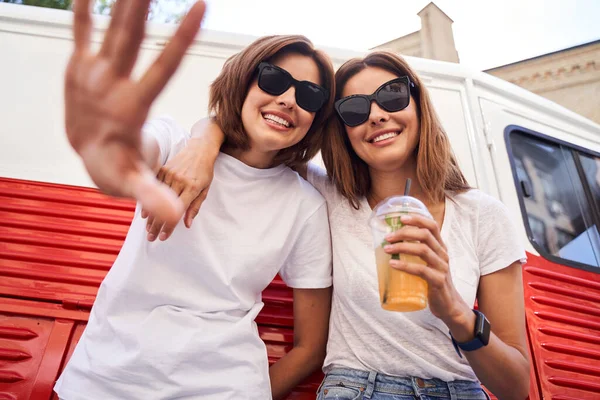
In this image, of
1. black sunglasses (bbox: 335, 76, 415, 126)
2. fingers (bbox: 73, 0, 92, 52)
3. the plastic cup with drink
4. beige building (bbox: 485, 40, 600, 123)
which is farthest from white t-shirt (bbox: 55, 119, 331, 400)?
beige building (bbox: 485, 40, 600, 123)

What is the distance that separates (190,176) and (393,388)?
3.41 feet

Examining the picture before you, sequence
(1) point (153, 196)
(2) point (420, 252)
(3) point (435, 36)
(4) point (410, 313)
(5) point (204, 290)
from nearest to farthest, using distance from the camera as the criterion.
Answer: (1) point (153, 196)
(2) point (420, 252)
(5) point (204, 290)
(4) point (410, 313)
(3) point (435, 36)

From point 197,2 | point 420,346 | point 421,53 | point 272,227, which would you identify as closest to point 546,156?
point 420,346

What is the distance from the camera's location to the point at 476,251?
1.73m

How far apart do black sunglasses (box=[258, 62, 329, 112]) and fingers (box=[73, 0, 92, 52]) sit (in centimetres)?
99

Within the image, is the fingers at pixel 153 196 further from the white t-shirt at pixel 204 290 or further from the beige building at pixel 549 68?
the beige building at pixel 549 68

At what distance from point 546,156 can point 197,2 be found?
9.70 feet

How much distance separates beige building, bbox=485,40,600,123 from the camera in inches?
395

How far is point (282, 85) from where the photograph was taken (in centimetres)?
169

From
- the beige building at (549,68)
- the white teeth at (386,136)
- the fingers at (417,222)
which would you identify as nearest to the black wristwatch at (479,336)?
the fingers at (417,222)

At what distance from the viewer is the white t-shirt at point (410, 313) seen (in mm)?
1582

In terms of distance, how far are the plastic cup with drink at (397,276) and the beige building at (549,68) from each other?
983 centimetres

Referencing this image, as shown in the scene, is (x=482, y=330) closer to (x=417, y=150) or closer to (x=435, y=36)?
(x=417, y=150)

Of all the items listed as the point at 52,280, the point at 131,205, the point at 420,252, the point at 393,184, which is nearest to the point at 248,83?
the point at 393,184
